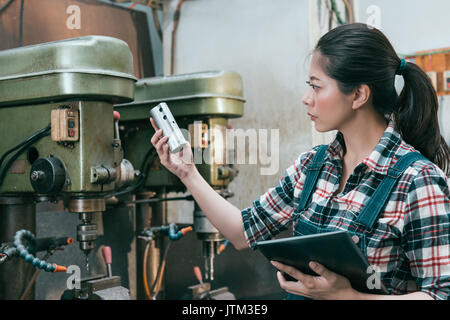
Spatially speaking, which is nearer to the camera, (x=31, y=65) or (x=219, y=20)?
(x=31, y=65)

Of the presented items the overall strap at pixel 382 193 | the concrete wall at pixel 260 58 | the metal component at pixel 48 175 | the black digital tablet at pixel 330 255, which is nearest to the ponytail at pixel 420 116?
the overall strap at pixel 382 193

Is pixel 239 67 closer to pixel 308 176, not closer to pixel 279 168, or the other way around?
pixel 279 168

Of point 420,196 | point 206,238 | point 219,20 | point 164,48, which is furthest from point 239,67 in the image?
A: point 420,196

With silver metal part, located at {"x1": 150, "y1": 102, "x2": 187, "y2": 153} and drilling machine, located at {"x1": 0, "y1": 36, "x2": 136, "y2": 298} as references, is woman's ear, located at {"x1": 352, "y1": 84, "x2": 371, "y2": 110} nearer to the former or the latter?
silver metal part, located at {"x1": 150, "y1": 102, "x2": 187, "y2": 153}

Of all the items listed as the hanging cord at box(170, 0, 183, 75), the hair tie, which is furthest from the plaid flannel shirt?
the hanging cord at box(170, 0, 183, 75)

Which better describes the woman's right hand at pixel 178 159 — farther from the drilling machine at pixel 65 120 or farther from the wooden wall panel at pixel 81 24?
the wooden wall panel at pixel 81 24

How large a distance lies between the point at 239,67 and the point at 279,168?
1.71 ft

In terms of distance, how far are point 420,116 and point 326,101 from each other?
216 millimetres

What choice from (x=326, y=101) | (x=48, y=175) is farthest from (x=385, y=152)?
(x=48, y=175)

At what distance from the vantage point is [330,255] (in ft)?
3.08

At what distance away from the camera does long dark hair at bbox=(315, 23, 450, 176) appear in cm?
108

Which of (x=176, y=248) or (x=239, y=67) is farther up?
(x=239, y=67)

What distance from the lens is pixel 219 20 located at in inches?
96.2

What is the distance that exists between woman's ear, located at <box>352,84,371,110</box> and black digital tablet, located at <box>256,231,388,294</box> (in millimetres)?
362
